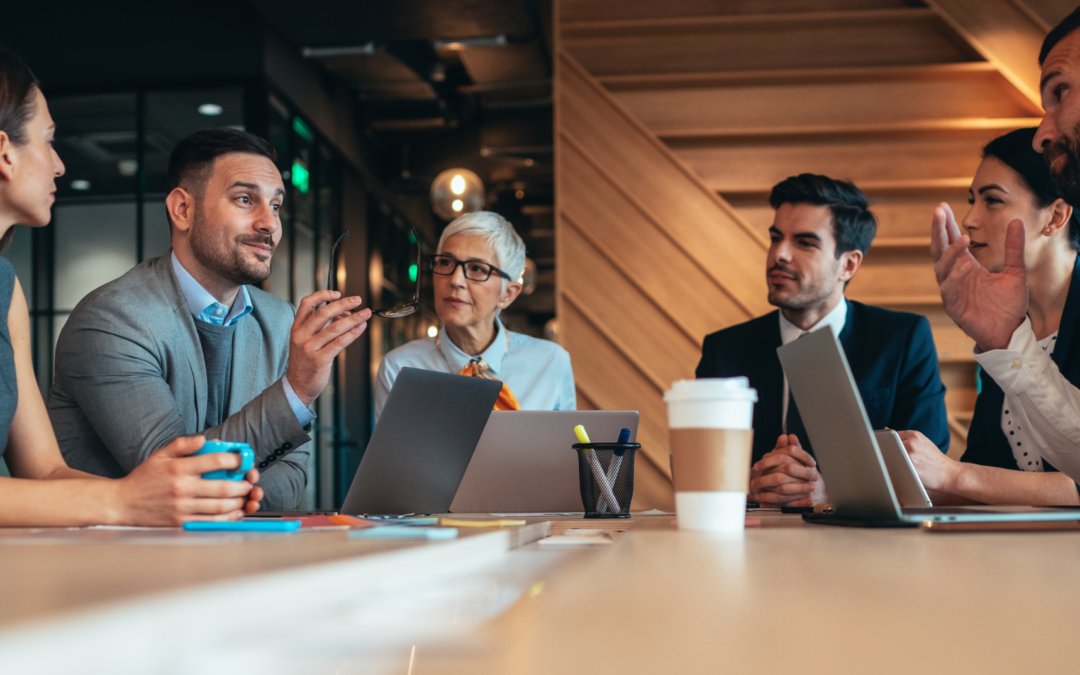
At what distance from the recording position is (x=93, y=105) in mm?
5156

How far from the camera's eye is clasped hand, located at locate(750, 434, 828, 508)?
163 cm

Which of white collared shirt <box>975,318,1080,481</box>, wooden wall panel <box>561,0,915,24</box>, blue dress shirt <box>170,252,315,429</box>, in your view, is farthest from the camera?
wooden wall panel <box>561,0,915,24</box>

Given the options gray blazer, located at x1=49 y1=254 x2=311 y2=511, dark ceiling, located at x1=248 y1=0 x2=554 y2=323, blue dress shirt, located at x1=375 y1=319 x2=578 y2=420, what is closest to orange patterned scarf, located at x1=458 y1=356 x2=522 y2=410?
blue dress shirt, located at x1=375 y1=319 x2=578 y2=420

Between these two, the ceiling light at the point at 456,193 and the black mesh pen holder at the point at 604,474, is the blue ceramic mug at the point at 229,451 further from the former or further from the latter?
the ceiling light at the point at 456,193

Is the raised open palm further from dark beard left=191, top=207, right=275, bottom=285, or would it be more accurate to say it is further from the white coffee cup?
dark beard left=191, top=207, right=275, bottom=285

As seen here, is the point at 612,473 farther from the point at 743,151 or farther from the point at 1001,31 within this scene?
the point at 1001,31

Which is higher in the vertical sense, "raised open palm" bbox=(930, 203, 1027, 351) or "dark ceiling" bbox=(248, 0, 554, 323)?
"dark ceiling" bbox=(248, 0, 554, 323)

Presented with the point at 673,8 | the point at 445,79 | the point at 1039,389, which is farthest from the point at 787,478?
the point at 445,79

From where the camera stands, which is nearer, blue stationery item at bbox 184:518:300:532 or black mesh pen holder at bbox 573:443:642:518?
blue stationery item at bbox 184:518:300:532

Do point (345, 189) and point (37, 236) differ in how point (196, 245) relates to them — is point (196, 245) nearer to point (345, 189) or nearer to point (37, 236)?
point (37, 236)

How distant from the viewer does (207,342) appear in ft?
6.64

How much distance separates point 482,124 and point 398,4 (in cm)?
210

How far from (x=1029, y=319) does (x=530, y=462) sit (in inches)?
48.0

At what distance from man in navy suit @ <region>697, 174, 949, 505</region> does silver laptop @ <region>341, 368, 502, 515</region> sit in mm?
1067
